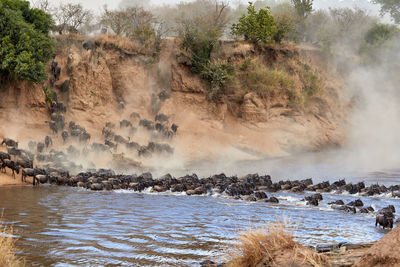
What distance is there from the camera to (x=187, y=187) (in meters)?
20.2

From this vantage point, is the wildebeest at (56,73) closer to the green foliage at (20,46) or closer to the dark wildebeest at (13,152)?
the green foliage at (20,46)

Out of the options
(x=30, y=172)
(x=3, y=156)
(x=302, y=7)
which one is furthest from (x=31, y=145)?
(x=302, y=7)

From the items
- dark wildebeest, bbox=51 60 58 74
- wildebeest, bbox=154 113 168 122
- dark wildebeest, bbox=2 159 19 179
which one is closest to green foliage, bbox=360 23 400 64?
wildebeest, bbox=154 113 168 122

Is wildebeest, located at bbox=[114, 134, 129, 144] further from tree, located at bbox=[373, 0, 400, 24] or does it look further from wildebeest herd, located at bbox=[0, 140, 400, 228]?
tree, located at bbox=[373, 0, 400, 24]

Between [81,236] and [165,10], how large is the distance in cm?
4823

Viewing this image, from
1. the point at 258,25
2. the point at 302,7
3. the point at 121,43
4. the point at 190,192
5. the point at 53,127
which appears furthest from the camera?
the point at 302,7

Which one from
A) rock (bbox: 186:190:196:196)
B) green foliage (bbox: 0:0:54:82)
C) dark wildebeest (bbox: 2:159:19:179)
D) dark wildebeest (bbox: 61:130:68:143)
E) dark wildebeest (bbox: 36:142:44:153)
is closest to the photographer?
rock (bbox: 186:190:196:196)

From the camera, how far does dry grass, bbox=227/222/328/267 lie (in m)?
7.02

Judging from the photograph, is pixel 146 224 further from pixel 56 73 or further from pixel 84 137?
pixel 56 73

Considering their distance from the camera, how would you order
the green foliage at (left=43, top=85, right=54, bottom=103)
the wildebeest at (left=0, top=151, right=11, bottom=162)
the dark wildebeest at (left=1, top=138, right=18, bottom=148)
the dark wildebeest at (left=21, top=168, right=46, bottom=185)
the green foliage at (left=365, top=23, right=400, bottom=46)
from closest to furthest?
the dark wildebeest at (left=21, top=168, right=46, bottom=185) < the wildebeest at (left=0, top=151, right=11, bottom=162) < the dark wildebeest at (left=1, top=138, right=18, bottom=148) < the green foliage at (left=43, top=85, right=54, bottom=103) < the green foliage at (left=365, top=23, right=400, bottom=46)

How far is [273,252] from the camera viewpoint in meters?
7.30

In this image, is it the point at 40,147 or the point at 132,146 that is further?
the point at 132,146

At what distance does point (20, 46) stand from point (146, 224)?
19222 mm

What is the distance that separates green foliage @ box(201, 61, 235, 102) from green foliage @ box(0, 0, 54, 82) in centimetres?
1279
